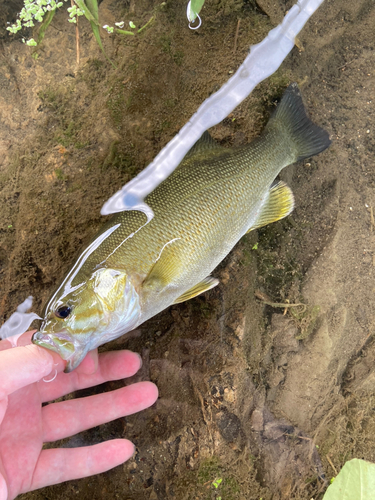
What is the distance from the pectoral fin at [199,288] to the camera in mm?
2008

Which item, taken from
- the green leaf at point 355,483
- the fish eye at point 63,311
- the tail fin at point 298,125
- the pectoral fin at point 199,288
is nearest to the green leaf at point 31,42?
the tail fin at point 298,125

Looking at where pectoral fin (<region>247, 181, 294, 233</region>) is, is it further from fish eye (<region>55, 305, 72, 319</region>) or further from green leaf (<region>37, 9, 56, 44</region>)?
green leaf (<region>37, 9, 56, 44</region>)

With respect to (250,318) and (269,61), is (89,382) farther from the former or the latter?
(269,61)

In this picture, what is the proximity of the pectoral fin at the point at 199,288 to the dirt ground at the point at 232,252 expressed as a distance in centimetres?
16

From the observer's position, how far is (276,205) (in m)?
2.21

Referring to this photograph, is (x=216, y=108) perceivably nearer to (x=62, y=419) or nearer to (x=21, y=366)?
(x=21, y=366)

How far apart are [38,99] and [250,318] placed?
212cm

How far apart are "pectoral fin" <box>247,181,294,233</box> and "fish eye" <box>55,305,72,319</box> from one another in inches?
46.5

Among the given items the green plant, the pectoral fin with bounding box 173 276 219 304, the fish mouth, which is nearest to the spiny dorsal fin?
the pectoral fin with bounding box 173 276 219 304

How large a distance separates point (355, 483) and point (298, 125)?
197 centimetres

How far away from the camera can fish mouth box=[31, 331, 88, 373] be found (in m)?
1.65

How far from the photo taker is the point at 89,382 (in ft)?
7.00

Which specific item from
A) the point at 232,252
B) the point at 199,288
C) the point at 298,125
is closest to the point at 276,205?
the point at 232,252

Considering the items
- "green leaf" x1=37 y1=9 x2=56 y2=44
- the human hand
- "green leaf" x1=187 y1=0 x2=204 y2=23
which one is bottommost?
the human hand
